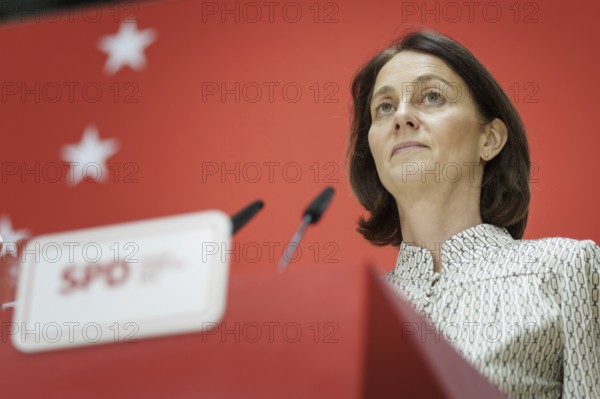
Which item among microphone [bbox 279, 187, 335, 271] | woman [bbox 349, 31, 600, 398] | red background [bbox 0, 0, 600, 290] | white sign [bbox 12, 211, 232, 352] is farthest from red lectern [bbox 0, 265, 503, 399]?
red background [bbox 0, 0, 600, 290]

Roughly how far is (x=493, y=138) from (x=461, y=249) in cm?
26

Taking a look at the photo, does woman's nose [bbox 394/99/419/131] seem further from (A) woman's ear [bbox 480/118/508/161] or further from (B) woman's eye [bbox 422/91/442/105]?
(A) woman's ear [bbox 480/118/508/161]

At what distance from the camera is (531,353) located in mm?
1072

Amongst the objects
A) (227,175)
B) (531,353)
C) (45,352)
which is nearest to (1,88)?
(227,175)

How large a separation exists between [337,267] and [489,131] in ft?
Answer: 3.24

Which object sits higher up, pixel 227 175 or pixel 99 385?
pixel 227 175

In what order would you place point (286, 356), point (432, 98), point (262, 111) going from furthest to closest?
point (262, 111) → point (432, 98) → point (286, 356)

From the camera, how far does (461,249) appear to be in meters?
1.33

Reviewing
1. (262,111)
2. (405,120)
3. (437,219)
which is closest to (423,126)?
(405,120)

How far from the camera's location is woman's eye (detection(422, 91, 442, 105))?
1430mm

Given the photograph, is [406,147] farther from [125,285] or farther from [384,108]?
[125,285]

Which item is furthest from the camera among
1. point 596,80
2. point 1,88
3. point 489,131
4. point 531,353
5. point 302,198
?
point 1,88

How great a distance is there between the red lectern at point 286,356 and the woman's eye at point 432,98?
882 millimetres

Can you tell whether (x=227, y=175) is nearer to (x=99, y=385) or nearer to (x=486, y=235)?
(x=486, y=235)
